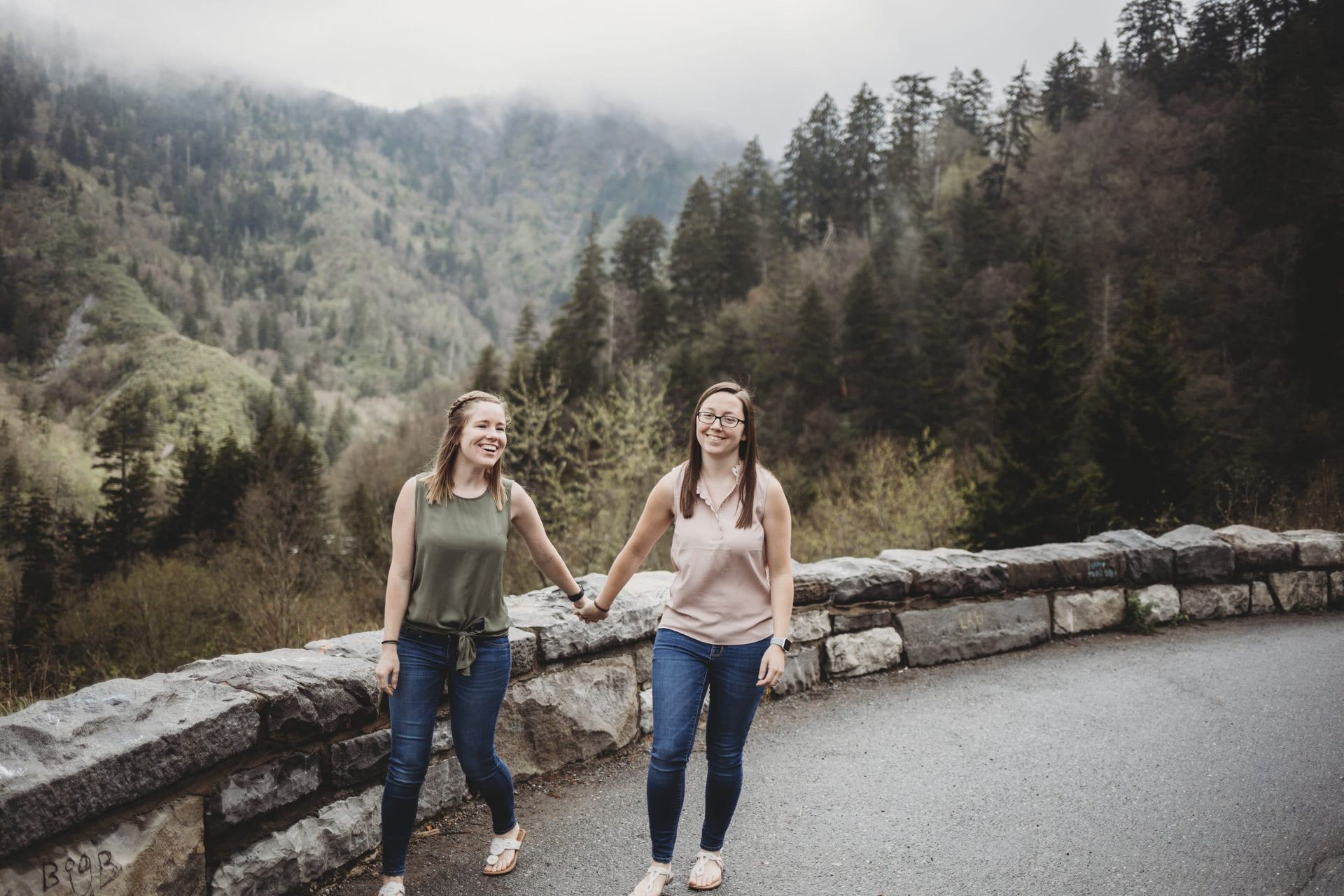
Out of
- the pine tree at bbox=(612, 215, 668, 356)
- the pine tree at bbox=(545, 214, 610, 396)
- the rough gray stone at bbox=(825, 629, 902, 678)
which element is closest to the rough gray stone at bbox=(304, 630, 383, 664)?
the rough gray stone at bbox=(825, 629, 902, 678)

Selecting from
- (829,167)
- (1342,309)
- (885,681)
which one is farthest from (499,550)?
(829,167)

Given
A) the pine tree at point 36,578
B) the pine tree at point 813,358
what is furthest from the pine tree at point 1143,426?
the pine tree at point 36,578

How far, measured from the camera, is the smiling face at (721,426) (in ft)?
10.2

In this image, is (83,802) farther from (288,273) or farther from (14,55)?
(14,55)

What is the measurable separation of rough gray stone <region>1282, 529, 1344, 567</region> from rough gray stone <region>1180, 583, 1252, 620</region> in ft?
2.52

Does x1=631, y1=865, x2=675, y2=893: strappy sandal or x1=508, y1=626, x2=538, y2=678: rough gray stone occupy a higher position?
x1=508, y1=626, x2=538, y2=678: rough gray stone

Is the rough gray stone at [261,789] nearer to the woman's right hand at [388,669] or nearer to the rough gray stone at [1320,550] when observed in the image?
the woman's right hand at [388,669]

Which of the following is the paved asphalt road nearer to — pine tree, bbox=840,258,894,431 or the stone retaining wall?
the stone retaining wall

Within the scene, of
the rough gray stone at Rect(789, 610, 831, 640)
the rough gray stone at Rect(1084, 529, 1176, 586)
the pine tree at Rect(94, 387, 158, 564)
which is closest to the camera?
the rough gray stone at Rect(789, 610, 831, 640)

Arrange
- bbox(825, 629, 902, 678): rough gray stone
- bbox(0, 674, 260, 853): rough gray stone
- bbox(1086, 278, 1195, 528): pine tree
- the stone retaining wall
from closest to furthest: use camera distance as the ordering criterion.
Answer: bbox(0, 674, 260, 853): rough gray stone < the stone retaining wall < bbox(825, 629, 902, 678): rough gray stone < bbox(1086, 278, 1195, 528): pine tree

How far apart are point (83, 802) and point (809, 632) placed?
425cm

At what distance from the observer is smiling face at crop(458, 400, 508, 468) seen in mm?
3086

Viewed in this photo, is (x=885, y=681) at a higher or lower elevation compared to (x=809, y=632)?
lower

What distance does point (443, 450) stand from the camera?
3.12m
